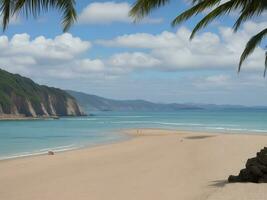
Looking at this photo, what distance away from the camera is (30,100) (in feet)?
429

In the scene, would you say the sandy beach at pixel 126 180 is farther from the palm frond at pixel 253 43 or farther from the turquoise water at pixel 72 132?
the turquoise water at pixel 72 132

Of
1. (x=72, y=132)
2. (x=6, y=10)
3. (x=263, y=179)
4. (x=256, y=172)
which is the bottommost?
(x=72, y=132)

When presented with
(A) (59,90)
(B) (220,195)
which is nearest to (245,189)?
(B) (220,195)

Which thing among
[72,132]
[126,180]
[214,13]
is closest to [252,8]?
[214,13]

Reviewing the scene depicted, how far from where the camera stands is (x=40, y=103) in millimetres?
135625

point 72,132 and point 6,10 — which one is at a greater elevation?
point 6,10

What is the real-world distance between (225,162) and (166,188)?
555cm

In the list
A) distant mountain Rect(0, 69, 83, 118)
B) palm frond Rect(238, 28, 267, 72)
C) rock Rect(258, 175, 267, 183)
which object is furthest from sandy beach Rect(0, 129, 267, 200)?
distant mountain Rect(0, 69, 83, 118)

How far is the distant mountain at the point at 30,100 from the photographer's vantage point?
406 ft

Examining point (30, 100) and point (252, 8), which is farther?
point (30, 100)

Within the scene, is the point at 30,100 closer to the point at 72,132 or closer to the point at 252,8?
the point at 72,132

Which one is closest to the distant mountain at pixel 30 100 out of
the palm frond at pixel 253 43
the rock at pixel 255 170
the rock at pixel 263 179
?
the palm frond at pixel 253 43

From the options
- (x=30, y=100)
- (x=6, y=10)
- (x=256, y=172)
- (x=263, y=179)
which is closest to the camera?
(x=6, y=10)

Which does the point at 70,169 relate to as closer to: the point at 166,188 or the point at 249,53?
the point at 166,188
